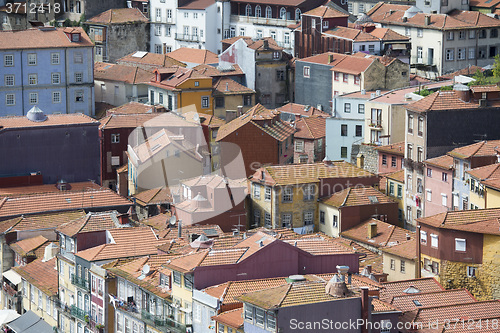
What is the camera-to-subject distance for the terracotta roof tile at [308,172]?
103312 mm

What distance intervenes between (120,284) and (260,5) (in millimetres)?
74386

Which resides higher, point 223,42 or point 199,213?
point 223,42

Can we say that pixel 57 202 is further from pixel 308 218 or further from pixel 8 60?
pixel 8 60

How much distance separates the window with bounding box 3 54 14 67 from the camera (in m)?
132

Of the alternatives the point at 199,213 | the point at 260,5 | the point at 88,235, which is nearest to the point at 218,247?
the point at 88,235

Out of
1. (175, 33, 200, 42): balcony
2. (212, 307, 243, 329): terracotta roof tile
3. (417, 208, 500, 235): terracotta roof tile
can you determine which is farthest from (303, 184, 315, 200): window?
(175, 33, 200, 42): balcony

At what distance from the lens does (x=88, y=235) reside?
290 feet

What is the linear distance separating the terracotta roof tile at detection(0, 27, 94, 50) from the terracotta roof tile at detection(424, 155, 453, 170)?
4616cm

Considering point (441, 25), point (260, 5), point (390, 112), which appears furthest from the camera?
point (260, 5)

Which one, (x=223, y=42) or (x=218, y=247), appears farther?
(x=223, y=42)

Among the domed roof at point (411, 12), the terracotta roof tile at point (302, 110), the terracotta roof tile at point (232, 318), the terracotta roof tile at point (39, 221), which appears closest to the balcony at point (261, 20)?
the domed roof at point (411, 12)

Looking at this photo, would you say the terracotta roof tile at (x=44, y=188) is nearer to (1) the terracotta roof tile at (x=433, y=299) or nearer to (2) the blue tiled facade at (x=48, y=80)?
(2) the blue tiled facade at (x=48, y=80)

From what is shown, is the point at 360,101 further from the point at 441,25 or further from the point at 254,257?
the point at 254,257

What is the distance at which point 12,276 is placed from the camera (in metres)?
95.1
